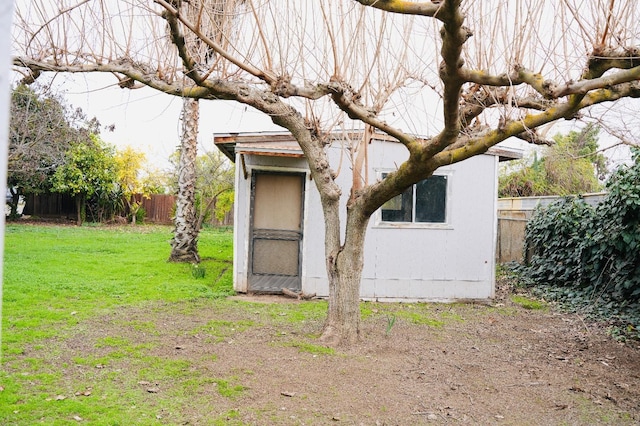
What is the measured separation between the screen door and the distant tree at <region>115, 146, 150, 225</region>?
1539 centimetres

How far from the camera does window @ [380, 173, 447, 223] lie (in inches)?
364

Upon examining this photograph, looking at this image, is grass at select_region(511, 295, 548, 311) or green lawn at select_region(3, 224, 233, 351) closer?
green lawn at select_region(3, 224, 233, 351)

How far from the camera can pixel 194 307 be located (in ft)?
25.2

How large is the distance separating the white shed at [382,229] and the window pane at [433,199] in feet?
0.06

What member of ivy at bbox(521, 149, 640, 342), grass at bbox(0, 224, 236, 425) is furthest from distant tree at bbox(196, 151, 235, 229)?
ivy at bbox(521, 149, 640, 342)

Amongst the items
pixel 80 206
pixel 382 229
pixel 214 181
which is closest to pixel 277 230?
pixel 382 229

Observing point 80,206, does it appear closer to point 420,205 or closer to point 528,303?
point 420,205

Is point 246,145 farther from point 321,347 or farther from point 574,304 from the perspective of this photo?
point 574,304

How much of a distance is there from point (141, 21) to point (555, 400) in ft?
17.8

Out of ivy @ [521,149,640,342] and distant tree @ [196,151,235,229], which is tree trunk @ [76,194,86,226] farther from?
ivy @ [521,149,640,342]

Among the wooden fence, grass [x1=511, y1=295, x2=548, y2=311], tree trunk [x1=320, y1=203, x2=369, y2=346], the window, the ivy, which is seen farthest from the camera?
the wooden fence

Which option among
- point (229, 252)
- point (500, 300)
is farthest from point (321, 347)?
point (229, 252)

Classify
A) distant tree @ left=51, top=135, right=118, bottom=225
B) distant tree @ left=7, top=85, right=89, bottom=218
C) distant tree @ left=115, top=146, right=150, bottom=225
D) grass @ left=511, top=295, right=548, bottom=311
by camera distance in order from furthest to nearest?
distant tree @ left=115, top=146, right=150, bottom=225 < distant tree @ left=51, top=135, right=118, bottom=225 < distant tree @ left=7, top=85, right=89, bottom=218 < grass @ left=511, top=295, right=548, bottom=311

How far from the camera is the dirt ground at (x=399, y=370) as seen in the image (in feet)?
13.3
